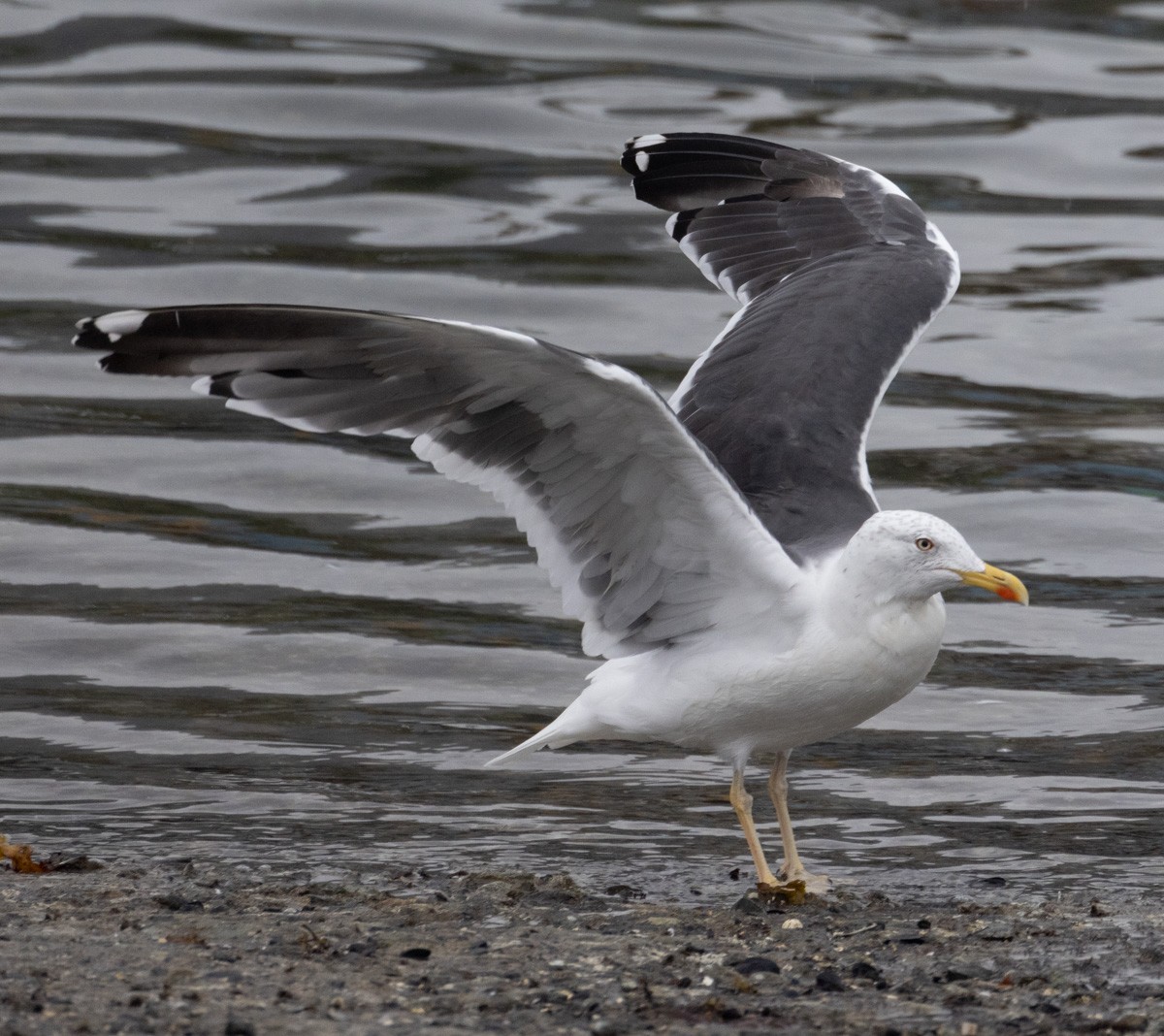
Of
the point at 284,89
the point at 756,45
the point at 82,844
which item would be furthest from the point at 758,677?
the point at 756,45

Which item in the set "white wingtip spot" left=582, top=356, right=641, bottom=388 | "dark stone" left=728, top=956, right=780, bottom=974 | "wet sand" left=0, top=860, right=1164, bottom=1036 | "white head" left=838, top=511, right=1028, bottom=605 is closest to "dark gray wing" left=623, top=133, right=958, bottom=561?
"white head" left=838, top=511, right=1028, bottom=605

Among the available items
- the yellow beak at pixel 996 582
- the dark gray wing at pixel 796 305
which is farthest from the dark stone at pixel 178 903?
the yellow beak at pixel 996 582

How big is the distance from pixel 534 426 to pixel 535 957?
1511 mm

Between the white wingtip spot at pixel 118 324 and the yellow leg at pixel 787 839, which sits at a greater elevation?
the white wingtip spot at pixel 118 324

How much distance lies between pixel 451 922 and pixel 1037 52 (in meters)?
15.1

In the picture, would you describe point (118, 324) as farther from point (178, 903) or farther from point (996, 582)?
point (996, 582)

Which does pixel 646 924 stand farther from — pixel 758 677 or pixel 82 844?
pixel 82 844

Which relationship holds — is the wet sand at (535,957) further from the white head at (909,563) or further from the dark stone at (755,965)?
the white head at (909,563)

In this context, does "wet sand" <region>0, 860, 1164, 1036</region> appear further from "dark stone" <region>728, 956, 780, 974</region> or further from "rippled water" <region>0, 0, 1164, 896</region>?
"rippled water" <region>0, 0, 1164, 896</region>

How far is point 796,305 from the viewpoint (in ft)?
23.9

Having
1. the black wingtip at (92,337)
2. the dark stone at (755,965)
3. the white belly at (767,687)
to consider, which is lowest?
the dark stone at (755,965)

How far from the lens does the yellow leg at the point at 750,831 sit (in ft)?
19.6

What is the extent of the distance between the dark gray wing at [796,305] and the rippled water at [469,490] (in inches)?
46.0

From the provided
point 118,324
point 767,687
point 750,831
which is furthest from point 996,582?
point 118,324
